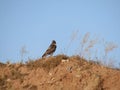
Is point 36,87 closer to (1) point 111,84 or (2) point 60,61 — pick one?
(2) point 60,61

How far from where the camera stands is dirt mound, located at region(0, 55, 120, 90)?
11.7 m

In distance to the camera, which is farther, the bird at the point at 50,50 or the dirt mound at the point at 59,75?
the bird at the point at 50,50

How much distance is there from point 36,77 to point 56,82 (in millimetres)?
887

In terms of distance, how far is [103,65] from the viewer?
12.9 metres

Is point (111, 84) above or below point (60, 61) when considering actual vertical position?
below

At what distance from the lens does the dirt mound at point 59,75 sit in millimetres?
11708

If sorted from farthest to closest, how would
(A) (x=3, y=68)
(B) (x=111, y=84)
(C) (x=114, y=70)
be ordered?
(A) (x=3, y=68)
(C) (x=114, y=70)
(B) (x=111, y=84)

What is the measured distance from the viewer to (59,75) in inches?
482

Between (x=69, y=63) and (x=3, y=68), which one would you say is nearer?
(x=69, y=63)

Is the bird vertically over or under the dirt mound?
over

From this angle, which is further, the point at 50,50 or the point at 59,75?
the point at 50,50

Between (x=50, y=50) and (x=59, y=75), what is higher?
(x=50, y=50)

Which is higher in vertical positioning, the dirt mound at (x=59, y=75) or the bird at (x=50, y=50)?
the bird at (x=50, y=50)

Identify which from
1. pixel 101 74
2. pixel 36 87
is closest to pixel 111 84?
pixel 101 74
